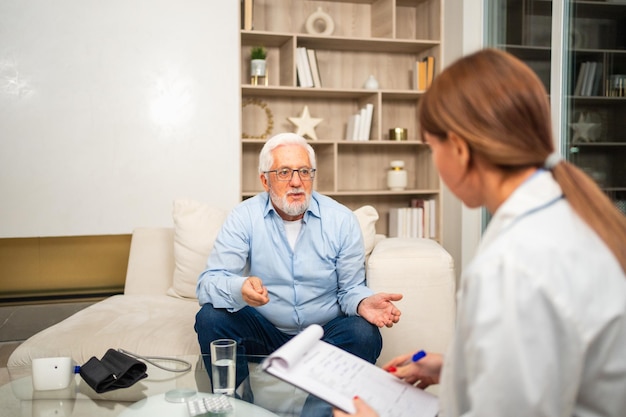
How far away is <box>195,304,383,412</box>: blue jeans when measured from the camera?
2.00 metres

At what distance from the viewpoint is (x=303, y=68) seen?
3971mm

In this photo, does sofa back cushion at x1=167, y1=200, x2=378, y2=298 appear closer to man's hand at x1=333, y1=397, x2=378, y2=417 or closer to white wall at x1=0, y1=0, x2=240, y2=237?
white wall at x1=0, y1=0, x2=240, y2=237

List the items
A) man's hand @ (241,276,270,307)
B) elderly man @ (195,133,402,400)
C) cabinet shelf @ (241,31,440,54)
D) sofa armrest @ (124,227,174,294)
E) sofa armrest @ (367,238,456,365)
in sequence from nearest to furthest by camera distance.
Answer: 1. man's hand @ (241,276,270,307)
2. elderly man @ (195,133,402,400)
3. sofa armrest @ (367,238,456,365)
4. sofa armrest @ (124,227,174,294)
5. cabinet shelf @ (241,31,440,54)

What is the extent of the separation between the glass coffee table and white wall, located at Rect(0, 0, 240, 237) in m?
1.81

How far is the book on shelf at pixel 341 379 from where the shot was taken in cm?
104

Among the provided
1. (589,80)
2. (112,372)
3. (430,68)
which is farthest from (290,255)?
(430,68)

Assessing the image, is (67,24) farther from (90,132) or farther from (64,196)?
(64,196)

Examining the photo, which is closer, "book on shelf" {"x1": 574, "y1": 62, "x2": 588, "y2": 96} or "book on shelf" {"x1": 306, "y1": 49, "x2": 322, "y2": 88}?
"book on shelf" {"x1": 574, "y1": 62, "x2": 588, "y2": 96}

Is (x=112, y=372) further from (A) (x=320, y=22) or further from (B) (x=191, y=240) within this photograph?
(A) (x=320, y=22)

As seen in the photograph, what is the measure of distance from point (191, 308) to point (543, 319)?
1977mm

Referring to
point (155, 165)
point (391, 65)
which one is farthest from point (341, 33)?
point (155, 165)

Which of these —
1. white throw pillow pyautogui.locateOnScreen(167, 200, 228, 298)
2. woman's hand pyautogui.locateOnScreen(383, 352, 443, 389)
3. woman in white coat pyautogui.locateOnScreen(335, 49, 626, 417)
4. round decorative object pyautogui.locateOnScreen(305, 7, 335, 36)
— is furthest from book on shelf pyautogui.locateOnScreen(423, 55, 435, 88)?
woman in white coat pyautogui.locateOnScreen(335, 49, 626, 417)

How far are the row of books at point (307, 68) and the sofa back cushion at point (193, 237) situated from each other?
1.54 m

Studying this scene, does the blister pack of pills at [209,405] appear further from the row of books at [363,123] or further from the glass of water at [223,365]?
the row of books at [363,123]
